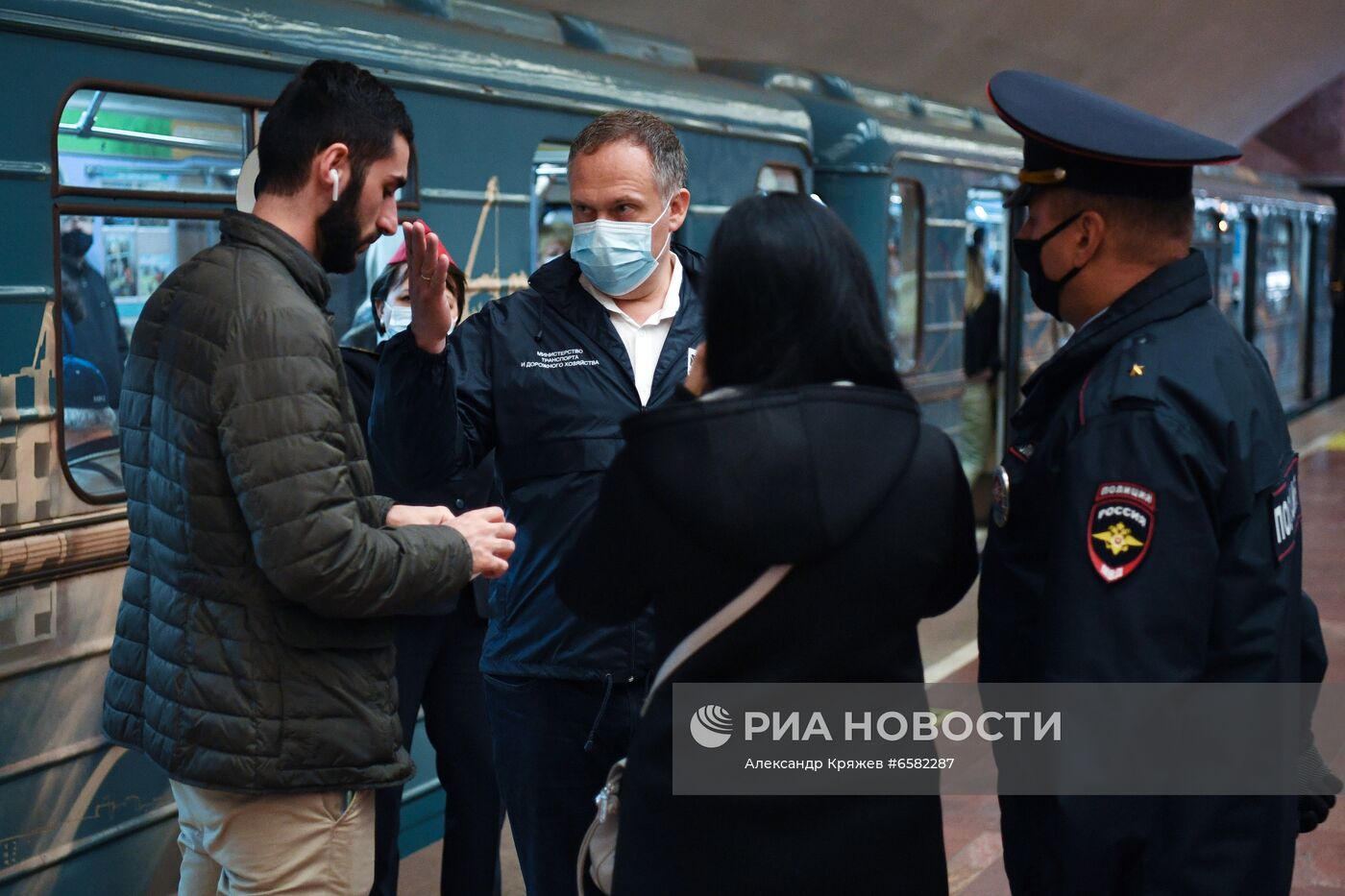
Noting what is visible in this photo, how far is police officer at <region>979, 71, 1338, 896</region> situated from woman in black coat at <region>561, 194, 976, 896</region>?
0.17 m

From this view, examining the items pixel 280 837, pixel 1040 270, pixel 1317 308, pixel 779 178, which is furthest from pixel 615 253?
pixel 1317 308

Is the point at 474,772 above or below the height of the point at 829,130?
below

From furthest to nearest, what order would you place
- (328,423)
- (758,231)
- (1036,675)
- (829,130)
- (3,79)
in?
(829,130) < (3,79) < (328,423) < (1036,675) < (758,231)

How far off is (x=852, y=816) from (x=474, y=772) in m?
1.85

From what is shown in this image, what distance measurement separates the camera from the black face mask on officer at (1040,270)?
6.73 ft

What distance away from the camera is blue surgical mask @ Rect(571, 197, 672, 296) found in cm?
264

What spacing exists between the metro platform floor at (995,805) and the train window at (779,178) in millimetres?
2134

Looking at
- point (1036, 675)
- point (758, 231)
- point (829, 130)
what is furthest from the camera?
point (829, 130)

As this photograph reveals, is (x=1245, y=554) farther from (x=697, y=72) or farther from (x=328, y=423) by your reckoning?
(x=697, y=72)

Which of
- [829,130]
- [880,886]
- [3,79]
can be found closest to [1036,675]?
[880,886]

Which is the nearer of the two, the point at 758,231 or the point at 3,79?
the point at 758,231

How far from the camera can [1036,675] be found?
6.34 feet

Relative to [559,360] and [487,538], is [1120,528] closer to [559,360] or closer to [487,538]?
[487,538]

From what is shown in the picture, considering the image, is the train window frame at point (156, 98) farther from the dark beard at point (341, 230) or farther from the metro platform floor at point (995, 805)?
the metro platform floor at point (995, 805)
